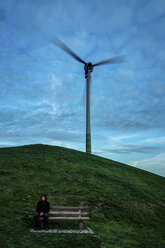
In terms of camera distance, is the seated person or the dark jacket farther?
the dark jacket

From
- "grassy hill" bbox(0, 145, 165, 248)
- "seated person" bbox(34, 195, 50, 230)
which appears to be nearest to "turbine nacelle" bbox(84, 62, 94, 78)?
"grassy hill" bbox(0, 145, 165, 248)

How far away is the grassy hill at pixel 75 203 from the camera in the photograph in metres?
10.4

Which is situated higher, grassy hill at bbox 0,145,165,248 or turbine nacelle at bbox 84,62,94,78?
turbine nacelle at bbox 84,62,94,78

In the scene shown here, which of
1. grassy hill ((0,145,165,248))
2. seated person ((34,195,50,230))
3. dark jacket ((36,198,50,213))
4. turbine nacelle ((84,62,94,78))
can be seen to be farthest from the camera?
turbine nacelle ((84,62,94,78))

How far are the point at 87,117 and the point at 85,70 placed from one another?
1285 cm

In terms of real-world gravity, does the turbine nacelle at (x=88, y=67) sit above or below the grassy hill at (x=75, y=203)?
above

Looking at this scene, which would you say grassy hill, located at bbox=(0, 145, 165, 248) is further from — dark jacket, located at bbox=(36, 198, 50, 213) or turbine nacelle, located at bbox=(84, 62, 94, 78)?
turbine nacelle, located at bbox=(84, 62, 94, 78)

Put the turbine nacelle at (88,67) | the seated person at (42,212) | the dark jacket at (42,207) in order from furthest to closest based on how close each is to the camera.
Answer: the turbine nacelle at (88,67) < the dark jacket at (42,207) < the seated person at (42,212)

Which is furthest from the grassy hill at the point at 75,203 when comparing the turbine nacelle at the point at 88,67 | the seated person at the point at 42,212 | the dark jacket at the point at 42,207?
the turbine nacelle at the point at 88,67

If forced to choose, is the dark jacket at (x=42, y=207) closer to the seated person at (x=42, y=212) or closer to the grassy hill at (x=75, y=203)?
the seated person at (x=42, y=212)

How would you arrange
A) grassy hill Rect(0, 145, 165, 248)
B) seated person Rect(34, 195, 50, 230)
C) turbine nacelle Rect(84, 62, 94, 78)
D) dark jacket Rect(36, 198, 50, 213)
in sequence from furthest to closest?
turbine nacelle Rect(84, 62, 94, 78) → dark jacket Rect(36, 198, 50, 213) → seated person Rect(34, 195, 50, 230) → grassy hill Rect(0, 145, 165, 248)

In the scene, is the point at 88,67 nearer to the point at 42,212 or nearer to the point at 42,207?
the point at 42,207

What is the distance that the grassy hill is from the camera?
10.4 metres

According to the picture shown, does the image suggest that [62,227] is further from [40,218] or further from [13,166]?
[13,166]
